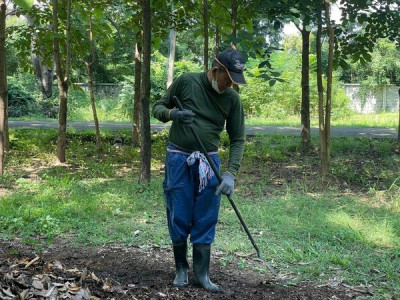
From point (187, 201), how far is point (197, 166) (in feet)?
0.90

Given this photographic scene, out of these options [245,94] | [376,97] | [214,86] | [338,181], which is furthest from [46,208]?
[376,97]

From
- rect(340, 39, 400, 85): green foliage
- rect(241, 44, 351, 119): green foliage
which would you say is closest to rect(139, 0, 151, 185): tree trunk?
rect(241, 44, 351, 119): green foliage

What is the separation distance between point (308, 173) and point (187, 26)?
3375mm

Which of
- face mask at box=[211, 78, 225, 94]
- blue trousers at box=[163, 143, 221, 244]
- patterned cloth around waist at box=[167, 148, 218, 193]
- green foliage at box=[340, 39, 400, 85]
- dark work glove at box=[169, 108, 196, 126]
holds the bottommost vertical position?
blue trousers at box=[163, 143, 221, 244]

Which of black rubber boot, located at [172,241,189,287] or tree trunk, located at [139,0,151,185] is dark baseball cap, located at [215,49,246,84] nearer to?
black rubber boot, located at [172,241,189,287]

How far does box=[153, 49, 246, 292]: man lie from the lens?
3818 millimetres

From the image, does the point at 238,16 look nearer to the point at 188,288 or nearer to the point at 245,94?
the point at 188,288

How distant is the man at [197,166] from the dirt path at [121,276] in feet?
0.78

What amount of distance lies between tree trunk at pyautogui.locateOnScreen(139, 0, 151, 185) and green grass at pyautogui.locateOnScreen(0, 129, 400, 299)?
28 cm

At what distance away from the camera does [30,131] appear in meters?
13.3

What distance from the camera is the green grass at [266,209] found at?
4711 millimetres

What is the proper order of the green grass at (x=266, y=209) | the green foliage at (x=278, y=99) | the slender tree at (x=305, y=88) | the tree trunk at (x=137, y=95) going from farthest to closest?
the green foliage at (x=278, y=99), the tree trunk at (x=137, y=95), the slender tree at (x=305, y=88), the green grass at (x=266, y=209)

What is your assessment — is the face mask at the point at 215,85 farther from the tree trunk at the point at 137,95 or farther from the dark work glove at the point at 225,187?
the tree trunk at the point at 137,95

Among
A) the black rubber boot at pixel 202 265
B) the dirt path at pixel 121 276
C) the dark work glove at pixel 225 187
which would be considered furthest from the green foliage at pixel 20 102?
the dark work glove at pixel 225 187
